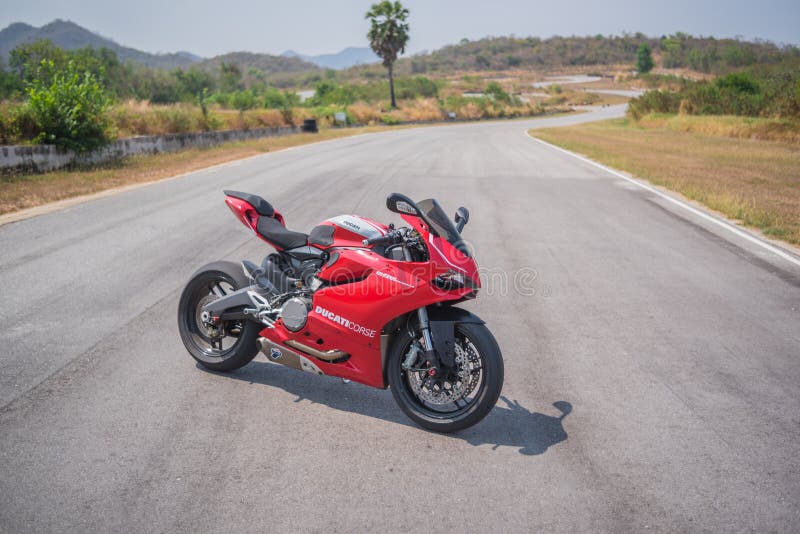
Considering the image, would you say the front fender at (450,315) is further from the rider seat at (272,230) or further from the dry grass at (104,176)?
the dry grass at (104,176)

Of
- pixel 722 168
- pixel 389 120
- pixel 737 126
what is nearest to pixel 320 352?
pixel 722 168

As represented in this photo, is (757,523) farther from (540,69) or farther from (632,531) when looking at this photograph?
(540,69)

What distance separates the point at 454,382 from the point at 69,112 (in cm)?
1668

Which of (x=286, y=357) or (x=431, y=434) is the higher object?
(x=286, y=357)

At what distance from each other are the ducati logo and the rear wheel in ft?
2.57

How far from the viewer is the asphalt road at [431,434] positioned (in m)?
3.31

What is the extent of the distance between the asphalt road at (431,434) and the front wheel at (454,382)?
16cm

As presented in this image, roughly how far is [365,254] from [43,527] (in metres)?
2.34

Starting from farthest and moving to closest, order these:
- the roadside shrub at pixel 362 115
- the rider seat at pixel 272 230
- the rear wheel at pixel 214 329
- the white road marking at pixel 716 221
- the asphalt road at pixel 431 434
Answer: the roadside shrub at pixel 362 115 < the white road marking at pixel 716 221 < the rear wheel at pixel 214 329 < the rider seat at pixel 272 230 < the asphalt road at pixel 431 434

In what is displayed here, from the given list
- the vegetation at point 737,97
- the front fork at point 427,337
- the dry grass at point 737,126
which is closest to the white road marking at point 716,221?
the front fork at point 427,337

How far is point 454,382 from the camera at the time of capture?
4031 millimetres

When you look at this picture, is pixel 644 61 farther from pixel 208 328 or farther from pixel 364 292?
pixel 364 292

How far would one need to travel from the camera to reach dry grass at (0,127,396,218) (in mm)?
12594

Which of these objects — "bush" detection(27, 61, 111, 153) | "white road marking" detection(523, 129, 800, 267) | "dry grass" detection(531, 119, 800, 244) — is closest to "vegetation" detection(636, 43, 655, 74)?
"dry grass" detection(531, 119, 800, 244)
